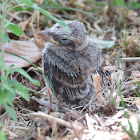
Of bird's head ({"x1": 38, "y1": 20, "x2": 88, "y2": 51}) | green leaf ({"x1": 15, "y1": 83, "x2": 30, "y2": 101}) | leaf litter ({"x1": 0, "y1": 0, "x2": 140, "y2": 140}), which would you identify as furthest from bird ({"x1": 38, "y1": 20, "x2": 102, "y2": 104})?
green leaf ({"x1": 15, "y1": 83, "x2": 30, "y2": 101})

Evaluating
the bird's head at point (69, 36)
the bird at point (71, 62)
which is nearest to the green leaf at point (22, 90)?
the bird at point (71, 62)

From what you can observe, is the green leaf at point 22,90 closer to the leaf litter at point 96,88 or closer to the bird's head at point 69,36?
the leaf litter at point 96,88

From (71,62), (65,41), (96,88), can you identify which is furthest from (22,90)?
(65,41)

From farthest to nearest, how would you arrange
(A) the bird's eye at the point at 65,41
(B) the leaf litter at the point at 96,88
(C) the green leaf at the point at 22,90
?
(A) the bird's eye at the point at 65,41 → (B) the leaf litter at the point at 96,88 → (C) the green leaf at the point at 22,90

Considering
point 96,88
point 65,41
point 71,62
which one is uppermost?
point 65,41

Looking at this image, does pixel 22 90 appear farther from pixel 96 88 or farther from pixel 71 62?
pixel 71 62

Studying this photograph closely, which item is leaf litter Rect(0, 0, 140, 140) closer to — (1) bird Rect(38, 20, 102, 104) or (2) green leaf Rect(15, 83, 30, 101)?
(1) bird Rect(38, 20, 102, 104)
